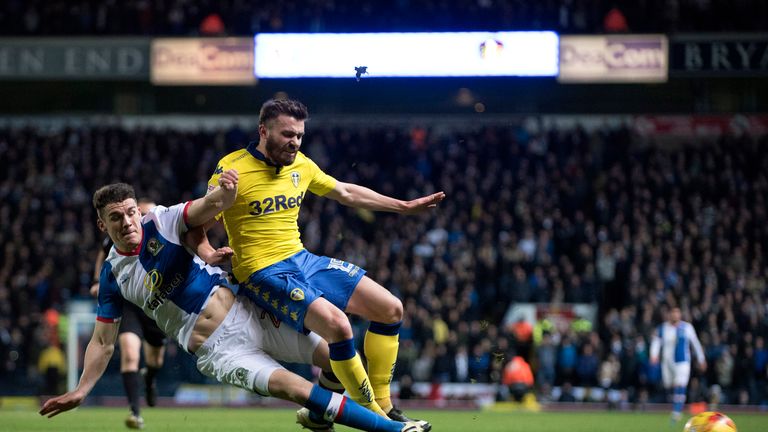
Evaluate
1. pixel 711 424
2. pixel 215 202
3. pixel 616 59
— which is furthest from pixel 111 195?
pixel 616 59

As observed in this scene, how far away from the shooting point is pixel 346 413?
6.47 meters

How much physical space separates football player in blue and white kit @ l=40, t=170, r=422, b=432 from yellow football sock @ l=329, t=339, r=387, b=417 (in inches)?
11.8

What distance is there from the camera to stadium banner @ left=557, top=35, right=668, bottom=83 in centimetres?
2830

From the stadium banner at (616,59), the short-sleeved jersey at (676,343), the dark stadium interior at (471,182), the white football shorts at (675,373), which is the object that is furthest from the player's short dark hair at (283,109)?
the stadium banner at (616,59)

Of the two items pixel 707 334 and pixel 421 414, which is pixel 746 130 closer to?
pixel 707 334

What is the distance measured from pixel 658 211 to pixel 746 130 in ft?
20.9

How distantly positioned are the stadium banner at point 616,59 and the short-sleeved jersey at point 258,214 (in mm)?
21541

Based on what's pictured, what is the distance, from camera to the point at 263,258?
7.51m

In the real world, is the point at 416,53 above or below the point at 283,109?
above

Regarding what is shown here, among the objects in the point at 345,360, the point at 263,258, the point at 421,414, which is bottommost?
the point at 421,414

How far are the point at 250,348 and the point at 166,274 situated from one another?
74cm

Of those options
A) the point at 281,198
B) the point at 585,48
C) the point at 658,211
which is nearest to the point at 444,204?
the point at 658,211

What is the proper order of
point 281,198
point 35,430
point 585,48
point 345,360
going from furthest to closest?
point 585,48, point 35,430, point 281,198, point 345,360

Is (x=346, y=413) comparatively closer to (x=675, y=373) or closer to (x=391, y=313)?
(x=391, y=313)
